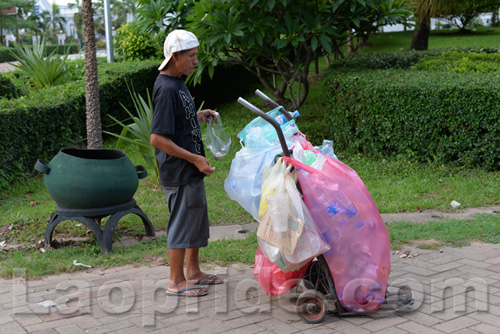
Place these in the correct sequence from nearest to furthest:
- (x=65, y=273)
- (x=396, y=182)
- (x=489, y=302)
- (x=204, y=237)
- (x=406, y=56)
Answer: (x=489, y=302) < (x=204, y=237) < (x=65, y=273) < (x=396, y=182) < (x=406, y=56)

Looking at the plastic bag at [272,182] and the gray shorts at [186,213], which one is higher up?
the plastic bag at [272,182]

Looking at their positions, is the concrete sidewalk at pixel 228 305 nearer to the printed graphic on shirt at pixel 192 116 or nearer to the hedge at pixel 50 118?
the printed graphic on shirt at pixel 192 116

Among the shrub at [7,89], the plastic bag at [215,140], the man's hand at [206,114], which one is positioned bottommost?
the plastic bag at [215,140]

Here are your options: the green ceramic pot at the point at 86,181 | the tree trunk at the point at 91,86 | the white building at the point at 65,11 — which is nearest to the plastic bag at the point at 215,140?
the green ceramic pot at the point at 86,181

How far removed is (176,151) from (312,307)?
131cm

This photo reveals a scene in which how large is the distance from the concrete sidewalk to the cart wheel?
0.14 feet

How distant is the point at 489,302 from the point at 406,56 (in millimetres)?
7536

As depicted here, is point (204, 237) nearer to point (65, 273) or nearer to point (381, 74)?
point (65, 273)

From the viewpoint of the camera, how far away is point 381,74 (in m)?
8.18

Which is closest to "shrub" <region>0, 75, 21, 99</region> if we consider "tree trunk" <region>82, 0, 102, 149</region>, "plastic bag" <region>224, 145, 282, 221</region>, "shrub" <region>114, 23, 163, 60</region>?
"tree trunk" <region>82, 0, 102, 149</region>

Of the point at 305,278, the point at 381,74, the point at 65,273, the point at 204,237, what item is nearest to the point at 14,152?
the point at 65,273

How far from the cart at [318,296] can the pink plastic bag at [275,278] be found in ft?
0.18

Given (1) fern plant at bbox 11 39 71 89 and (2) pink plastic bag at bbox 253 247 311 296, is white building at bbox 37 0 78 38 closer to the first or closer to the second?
(1) fern plant at bbox 11 39 71 89

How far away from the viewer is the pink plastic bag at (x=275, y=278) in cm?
352
